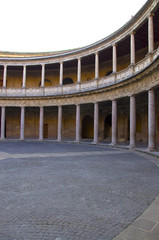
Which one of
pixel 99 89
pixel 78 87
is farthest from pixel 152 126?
pixel 78 87

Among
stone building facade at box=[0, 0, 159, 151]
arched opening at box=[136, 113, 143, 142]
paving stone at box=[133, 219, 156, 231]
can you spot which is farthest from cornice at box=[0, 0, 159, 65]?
paving stone at box=[133, 219, 156, 231]

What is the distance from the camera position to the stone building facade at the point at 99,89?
13.6 metres

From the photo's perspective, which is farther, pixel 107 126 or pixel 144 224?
pixel 107 126

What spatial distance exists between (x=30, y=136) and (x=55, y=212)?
24537 millimetres

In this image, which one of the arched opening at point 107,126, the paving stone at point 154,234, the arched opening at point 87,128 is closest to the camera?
the paving stone at point 154,234

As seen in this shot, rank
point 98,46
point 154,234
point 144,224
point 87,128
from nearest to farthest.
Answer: point 154,234 → point 144,224 → point 98,46 → point 87,128

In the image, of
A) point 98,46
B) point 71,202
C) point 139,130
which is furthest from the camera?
point 139,130

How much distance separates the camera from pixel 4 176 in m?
6.33

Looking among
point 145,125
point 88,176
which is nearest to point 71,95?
point 145,125

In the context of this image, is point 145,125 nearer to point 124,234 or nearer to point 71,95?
point 71,95

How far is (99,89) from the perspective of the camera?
18328 mm

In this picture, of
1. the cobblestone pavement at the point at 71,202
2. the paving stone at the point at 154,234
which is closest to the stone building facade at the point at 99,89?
the cobblestone pavement at the point at 71,202

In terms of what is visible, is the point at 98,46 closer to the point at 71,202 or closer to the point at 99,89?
the point at 99,89

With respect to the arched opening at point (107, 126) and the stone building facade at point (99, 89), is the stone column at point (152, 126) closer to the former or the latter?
the stone building facade at point (99, 89)
